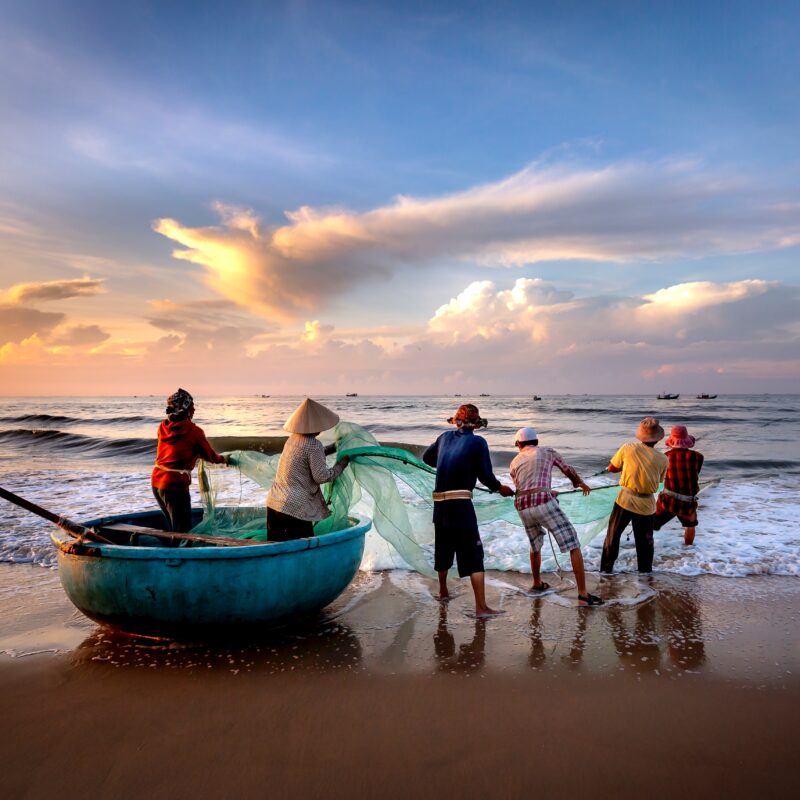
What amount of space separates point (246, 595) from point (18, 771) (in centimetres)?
148

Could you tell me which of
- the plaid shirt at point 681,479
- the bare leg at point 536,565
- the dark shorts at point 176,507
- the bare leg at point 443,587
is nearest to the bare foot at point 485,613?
the bare leg at point 443,587

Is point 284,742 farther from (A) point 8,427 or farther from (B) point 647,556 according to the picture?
(A) point 8,427

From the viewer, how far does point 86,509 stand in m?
10.4

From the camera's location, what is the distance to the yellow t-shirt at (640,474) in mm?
5996

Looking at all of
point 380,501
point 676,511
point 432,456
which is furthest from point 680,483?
point 380,501

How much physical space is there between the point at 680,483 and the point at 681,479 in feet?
0.17

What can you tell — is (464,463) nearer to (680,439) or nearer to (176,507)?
(176,507)

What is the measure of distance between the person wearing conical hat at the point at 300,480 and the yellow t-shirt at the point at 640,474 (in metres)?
3.13

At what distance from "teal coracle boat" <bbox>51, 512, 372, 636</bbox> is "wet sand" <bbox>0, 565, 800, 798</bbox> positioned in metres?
0.31

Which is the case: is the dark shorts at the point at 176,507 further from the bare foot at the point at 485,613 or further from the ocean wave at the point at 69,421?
the ocean wave at the point at 69,421

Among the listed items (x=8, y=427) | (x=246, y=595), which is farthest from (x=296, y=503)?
(x=8, y=427)

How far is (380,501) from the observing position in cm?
527

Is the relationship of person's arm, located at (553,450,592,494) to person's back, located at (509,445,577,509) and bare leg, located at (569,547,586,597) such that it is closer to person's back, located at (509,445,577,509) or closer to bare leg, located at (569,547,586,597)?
person's back, located at (509,445,577,509)

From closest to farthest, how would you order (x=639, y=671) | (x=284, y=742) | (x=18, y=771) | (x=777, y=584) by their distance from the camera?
(x=18, y=771), (x=284, y=742), (x=639, y=671), (x=777, y=584)
